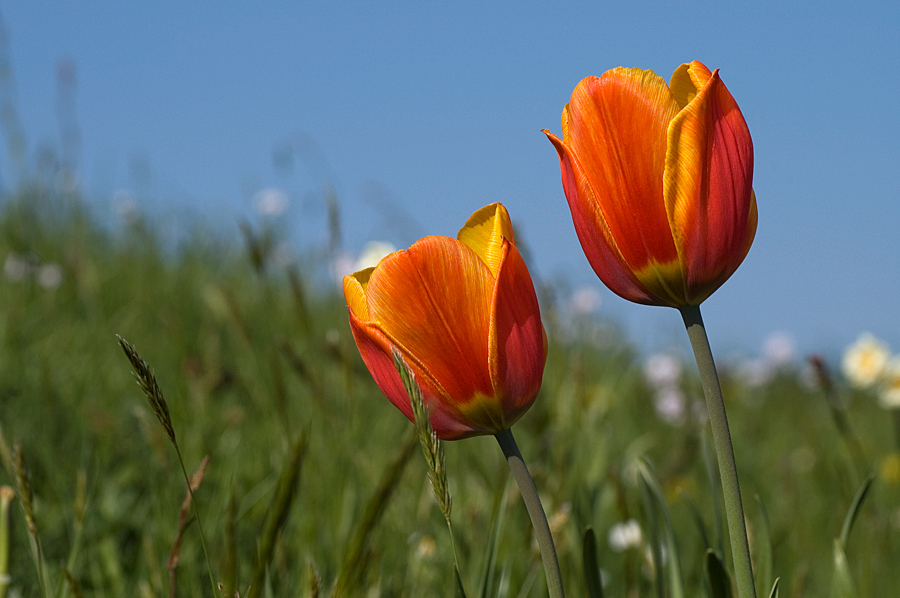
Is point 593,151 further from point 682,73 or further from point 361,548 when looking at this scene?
point 361,548

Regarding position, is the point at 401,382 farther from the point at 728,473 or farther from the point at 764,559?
the point at 764,559

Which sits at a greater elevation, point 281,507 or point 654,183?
point 654,183

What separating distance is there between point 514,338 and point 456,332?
0.19 feet

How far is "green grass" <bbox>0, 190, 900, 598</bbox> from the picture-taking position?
1355mm

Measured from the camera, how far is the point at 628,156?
2.48ft

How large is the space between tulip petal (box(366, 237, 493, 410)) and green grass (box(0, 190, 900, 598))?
0.23m

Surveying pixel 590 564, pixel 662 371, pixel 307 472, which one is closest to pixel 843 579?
pixel 590 564

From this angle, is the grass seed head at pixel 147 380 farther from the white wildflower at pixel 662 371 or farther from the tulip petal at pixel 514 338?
the white wildflower at pixel 662 371

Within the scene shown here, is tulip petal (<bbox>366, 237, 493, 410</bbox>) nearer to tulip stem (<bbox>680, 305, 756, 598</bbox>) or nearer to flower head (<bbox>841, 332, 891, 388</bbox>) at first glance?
tulip stem (<bbox>680, 305, 756, 598</bbox>)

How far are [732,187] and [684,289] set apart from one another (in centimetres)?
11

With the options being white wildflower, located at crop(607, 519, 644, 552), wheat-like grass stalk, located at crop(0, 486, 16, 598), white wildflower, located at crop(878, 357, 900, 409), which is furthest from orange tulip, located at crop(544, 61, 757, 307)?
white wildflower, located at crop(878, 357, 900, 409)

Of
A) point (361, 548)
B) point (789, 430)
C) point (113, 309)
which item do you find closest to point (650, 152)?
point (361, 548)

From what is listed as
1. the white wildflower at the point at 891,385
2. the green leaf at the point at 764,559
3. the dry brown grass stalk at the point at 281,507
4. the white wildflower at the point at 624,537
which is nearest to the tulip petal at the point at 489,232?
the dry brown grass stalk at the point at 281,507

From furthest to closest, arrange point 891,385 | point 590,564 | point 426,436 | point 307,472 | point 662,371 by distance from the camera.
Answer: point 662,371 < point 891,385 < point 307,472 < point 590,564 < point 426,436
